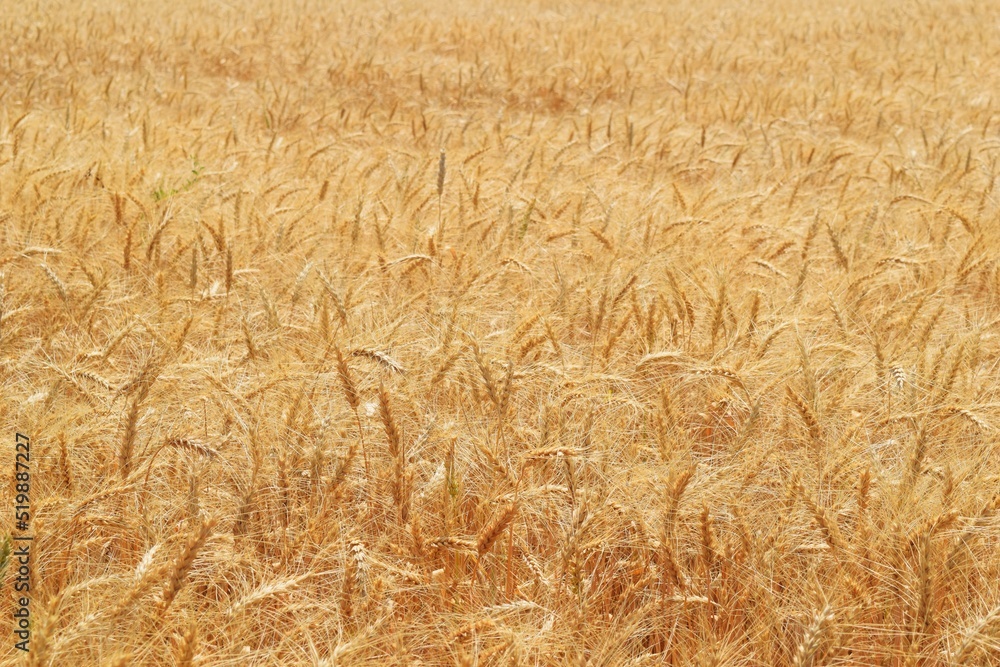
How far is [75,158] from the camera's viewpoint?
3174mm

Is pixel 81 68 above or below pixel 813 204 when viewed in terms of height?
below

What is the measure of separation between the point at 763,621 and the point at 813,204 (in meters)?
2.45

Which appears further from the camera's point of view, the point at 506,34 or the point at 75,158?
the point at 506,34

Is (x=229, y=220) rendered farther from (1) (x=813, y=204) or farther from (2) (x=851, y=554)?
(1) (x=813, y=204)

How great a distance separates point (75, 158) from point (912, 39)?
9.42 meters

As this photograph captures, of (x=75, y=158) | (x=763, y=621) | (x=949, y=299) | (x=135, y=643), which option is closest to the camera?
(x=135, y=643)

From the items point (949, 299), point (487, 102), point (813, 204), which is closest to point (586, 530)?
point (949, 299)

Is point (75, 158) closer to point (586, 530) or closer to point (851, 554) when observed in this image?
point (586, 530)

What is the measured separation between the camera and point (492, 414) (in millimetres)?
1604

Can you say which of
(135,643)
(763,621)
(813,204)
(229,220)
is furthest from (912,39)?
(135,643)

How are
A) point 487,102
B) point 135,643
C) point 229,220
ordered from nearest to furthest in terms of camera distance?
1. point 135,643
2. point 229,220
3. point 487,102

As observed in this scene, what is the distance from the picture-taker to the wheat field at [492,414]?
3.84ft

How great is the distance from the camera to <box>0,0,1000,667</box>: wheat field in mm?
1170

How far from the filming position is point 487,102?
6031 millimetres
